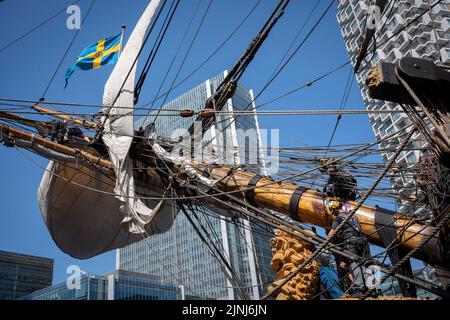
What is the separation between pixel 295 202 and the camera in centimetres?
514

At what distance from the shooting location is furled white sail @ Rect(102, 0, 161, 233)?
20.4 ft

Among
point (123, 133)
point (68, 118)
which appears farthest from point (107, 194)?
point (123, 133)

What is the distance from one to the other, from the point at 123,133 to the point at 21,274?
70.1 m

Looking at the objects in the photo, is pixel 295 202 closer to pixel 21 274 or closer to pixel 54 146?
pixel 54 146

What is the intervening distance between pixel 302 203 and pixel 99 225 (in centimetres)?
562

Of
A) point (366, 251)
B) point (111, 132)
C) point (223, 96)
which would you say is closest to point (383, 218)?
point (366, 251)

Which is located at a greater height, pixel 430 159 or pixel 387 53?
pixel 387 53

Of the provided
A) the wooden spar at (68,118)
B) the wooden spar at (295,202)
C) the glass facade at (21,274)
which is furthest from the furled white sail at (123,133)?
the glass facade at (21,274)

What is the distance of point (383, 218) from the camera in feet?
14.6

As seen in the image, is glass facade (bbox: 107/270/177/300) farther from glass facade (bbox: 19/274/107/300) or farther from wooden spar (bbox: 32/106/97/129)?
wooden spar (bbox: 32/106/97/129)

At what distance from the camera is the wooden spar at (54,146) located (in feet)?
20.5
